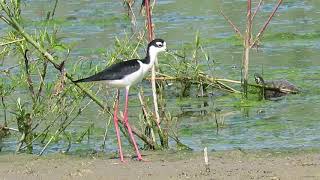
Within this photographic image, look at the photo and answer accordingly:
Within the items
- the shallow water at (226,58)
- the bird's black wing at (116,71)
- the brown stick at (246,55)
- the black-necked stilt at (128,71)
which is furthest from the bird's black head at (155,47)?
the brown stick at (246,55)

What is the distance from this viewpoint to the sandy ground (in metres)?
7.80

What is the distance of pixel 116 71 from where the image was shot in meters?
8.54

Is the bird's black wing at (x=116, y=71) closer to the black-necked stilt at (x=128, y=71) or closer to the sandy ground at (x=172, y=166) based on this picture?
the black-necked stilt at (x=128, y=71)

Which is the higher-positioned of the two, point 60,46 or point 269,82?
point 60,46

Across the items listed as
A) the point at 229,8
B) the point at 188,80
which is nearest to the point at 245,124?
Result: the point at 188,80

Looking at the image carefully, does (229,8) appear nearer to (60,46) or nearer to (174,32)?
(174,32)

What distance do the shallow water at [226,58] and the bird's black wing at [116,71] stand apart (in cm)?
131

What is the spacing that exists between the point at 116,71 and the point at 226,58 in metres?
6.08

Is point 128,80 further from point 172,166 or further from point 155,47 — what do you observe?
point 172,166

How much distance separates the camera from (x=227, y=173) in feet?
25.7

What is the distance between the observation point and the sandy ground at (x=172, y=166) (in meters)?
7.80

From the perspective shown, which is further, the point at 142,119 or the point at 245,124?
the point at 245,124

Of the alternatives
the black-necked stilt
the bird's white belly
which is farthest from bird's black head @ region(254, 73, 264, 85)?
the bird's white belly

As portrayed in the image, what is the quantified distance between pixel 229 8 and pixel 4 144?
9.53m
